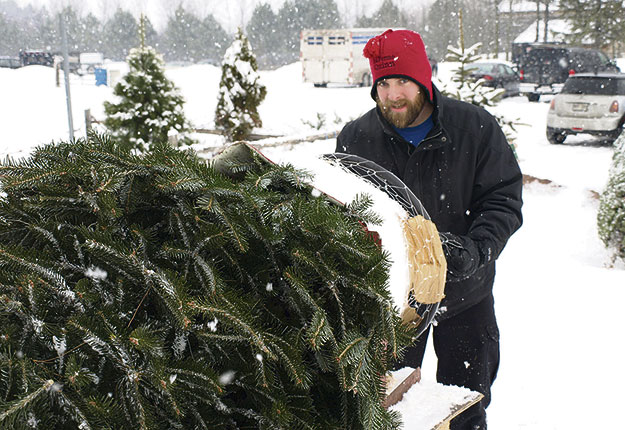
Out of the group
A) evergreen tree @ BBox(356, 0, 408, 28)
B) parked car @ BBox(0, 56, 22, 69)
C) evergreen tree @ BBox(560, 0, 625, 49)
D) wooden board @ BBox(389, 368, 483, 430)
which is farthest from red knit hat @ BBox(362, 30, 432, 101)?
evergreen tree @ BBox(356, 0, 408, 28)

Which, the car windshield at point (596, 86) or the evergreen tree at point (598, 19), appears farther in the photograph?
the evergreen tree at point (598, 19)

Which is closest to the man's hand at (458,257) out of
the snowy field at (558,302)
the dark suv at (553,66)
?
the snowy field at (558,302)

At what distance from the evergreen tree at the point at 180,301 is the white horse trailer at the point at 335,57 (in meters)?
28.3

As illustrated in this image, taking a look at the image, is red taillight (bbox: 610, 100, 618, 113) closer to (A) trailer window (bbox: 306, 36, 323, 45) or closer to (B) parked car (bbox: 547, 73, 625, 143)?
(B) parked car (bbox: 547, 73, 625, 143)

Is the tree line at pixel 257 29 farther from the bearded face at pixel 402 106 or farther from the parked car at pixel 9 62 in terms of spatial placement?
the bearded face at pixel 402 106

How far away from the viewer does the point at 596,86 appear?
1342cm

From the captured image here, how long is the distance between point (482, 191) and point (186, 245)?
173cm

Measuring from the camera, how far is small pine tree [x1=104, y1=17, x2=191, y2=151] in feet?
29.3

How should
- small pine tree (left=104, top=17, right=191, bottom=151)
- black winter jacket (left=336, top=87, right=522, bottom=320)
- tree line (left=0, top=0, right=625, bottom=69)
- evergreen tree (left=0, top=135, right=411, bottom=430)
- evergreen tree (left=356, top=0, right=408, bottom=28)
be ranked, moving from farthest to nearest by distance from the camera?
evergreen tree (left=356, top=0, right=408, bottom=28)
tree line (left=0, top=0, right=625, bottom=69)
small pine tree (left=104, top=17, right=191, bottom=151)
black winter jacket (left=336, top=87, right=522, bottom=320)
evergreen tree (left=0, top=135, right=411, bottom=430)

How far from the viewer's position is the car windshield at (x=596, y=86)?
13.3 meters

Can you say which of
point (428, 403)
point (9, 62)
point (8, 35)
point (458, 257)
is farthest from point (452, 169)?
point (8, 35)

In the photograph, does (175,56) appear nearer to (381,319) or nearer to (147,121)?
(147,121)

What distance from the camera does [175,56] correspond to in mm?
64312

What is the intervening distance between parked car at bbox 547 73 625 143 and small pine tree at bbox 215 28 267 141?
658 centimetres
